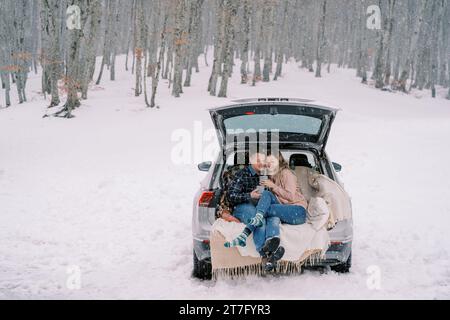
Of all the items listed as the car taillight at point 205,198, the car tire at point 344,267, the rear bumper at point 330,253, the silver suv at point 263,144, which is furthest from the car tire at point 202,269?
the car tire at point 344,267

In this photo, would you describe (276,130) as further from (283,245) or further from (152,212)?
(152,212)

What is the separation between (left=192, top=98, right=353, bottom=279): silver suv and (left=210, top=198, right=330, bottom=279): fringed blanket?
4.7 inches

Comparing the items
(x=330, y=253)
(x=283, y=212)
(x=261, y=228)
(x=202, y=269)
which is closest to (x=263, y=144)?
(x=283, y=212)

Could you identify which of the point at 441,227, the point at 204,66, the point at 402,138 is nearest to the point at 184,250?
the point at 441,227

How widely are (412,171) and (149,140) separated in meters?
A: 8.60

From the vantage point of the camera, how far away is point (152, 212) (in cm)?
706

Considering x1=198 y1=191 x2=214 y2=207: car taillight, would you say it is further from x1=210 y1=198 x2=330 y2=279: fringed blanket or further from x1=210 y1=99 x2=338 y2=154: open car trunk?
x1=210 y1=99 x2=338 y2=154: open car trunk

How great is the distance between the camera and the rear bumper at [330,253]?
163 inches

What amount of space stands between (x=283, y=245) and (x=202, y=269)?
3.06ft

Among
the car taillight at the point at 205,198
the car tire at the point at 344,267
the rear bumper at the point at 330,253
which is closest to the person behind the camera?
the rear bumper at the point at 330,253

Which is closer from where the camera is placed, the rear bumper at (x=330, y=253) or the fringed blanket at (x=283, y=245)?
the fringed blanket at (x=283, y=245)

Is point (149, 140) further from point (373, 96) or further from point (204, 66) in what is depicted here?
point (204, 66)

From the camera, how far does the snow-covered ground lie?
420 centimetres

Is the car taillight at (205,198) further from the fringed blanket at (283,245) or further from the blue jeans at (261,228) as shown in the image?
the blue jeans at (261,228)
